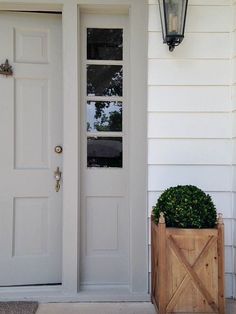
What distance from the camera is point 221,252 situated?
102 inches

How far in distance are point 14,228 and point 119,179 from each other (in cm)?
88

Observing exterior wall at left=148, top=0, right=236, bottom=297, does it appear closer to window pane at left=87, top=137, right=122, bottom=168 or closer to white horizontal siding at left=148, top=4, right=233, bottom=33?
white horizontal siding at left=148, top=4, right=233, bottom=33

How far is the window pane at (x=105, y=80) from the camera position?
10.4ft

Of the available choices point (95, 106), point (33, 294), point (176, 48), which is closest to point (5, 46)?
point (95, 106)

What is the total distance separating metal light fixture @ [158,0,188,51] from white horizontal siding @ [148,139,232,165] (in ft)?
2.41

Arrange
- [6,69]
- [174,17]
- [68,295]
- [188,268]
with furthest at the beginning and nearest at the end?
[6,69] → [68,295] → [174,17] → [188,268]

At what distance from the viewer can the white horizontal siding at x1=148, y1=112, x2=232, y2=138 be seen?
9.95 feet

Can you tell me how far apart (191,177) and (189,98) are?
1.89 ft

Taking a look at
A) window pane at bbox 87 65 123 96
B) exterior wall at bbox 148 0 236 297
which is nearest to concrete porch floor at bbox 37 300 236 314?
exterior wall at bbox 148 0 236 297

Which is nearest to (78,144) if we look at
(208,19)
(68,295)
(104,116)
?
(104,116)

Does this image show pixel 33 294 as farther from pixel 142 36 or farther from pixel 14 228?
pixel 142 36

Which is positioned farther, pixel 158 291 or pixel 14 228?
pixel 14 228

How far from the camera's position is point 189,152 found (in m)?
3.05

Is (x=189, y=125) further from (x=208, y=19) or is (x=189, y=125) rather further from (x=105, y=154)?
(x=208, y=19)
